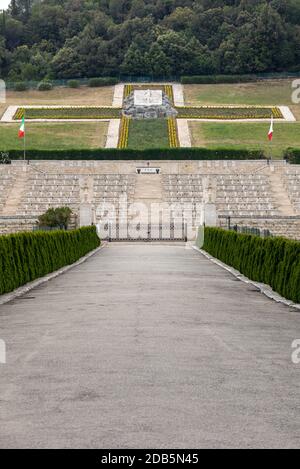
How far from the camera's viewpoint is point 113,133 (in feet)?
268

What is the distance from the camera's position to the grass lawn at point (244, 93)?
97.2 meters

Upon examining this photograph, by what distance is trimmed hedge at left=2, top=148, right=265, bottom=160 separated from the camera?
2761 inches

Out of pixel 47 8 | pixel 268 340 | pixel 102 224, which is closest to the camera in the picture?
pixel 268 340

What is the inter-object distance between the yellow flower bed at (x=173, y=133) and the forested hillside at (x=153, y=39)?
28.5 meters

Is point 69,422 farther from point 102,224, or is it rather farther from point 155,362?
point 102,224

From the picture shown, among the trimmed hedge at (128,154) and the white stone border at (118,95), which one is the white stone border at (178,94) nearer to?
the white stone border at (118,95)

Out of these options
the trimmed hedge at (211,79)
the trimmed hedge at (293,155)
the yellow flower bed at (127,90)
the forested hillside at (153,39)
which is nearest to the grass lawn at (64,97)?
the yellow flower bed at (127,90)

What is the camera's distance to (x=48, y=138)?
7800 cm

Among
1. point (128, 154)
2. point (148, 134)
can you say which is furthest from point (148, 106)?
point (128, 154)

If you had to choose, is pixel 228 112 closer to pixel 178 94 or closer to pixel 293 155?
pixel 178 94

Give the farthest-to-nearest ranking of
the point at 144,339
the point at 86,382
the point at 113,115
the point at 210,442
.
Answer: the point at 113,115 → the point at 144,339 → the point at 86,382 → the point at 210,442

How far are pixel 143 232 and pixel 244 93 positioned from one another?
51060mm

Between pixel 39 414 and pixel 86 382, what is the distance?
1.07m

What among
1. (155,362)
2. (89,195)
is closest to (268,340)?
(155,362)
